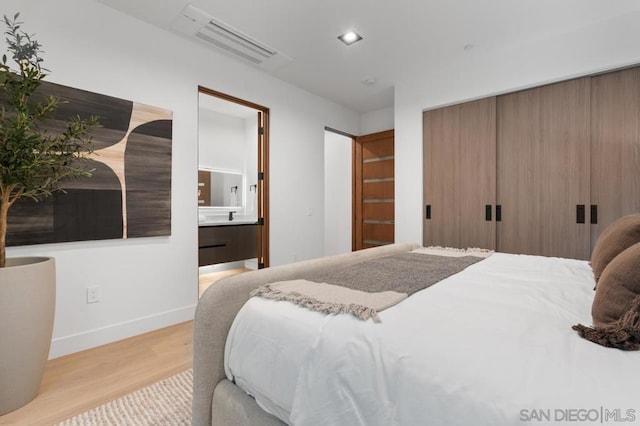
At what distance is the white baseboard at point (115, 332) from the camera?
2082 mm

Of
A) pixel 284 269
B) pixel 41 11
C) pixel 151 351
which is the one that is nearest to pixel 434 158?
pixel 284 269

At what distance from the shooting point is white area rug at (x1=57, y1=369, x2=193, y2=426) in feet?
4.63

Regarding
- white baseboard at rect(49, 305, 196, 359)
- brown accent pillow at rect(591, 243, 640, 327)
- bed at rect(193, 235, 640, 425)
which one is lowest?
white baseboard at rect(49, 305, 196, 359)

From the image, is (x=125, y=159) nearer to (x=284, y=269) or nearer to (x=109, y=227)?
(x=109, y=227)

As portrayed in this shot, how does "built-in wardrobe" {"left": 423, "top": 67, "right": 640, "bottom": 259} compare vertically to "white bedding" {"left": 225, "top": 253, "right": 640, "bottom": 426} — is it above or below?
above

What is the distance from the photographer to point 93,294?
2.21 metres

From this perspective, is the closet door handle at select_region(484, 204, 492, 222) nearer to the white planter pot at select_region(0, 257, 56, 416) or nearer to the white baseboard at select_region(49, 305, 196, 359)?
the white baseboard at select_region(49, 305, 196, 359)

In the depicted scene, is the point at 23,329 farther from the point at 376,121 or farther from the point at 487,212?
the point at 376,121

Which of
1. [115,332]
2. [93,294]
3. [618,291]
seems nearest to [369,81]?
[618,291]

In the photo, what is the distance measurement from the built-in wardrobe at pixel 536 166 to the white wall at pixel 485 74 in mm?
105

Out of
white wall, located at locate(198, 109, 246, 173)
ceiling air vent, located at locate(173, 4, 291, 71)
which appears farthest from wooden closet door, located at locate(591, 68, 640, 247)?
white wall, located at locate(198, 109, 246, 173)

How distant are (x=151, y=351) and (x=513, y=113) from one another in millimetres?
3828

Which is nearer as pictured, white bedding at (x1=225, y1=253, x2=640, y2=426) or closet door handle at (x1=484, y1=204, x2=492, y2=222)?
white bedding at (x1=225, y1=253, x2=640, y2=426)

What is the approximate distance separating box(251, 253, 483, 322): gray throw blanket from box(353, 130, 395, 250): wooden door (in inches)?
112
